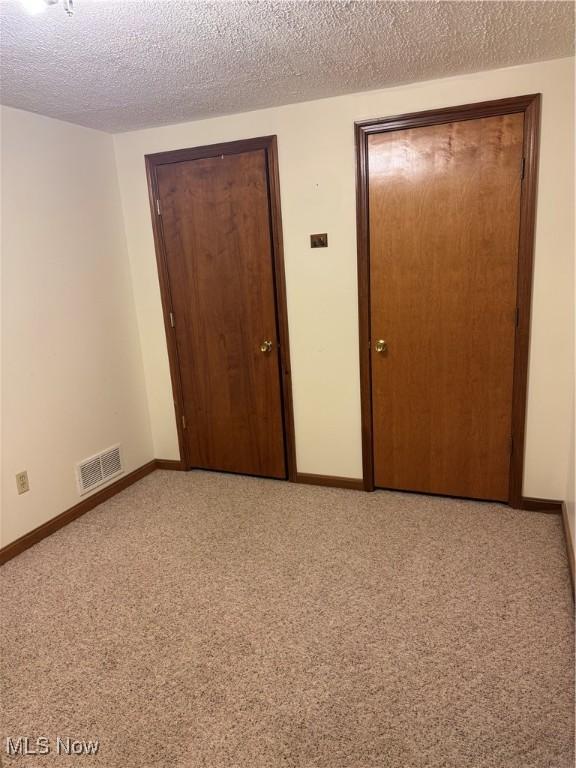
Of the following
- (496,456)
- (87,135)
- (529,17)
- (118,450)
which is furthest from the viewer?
(118,450)

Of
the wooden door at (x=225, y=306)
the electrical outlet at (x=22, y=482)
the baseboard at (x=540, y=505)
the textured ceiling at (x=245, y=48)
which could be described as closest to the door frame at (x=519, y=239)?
the baseboard at (x=540, y=505)

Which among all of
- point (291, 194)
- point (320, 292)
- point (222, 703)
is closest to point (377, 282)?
point (320, 292)

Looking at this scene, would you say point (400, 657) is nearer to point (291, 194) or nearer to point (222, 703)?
point (222, 703)

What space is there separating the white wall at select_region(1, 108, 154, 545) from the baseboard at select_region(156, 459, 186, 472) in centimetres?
26

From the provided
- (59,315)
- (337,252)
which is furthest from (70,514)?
(337,252)

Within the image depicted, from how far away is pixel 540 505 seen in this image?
2.85 m

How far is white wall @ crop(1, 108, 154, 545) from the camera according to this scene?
2.69 m

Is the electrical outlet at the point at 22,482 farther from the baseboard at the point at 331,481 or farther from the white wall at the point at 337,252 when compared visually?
the baseboard at the point at 331,481

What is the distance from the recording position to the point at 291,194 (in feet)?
9.80

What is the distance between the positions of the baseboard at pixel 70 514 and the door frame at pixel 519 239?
1.65 metres

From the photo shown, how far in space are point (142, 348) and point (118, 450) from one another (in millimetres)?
746

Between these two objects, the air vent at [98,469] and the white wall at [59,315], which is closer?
the white wall at [59,315]

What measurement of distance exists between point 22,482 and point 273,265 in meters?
1.91

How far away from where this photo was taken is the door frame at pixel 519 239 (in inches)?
97.8
